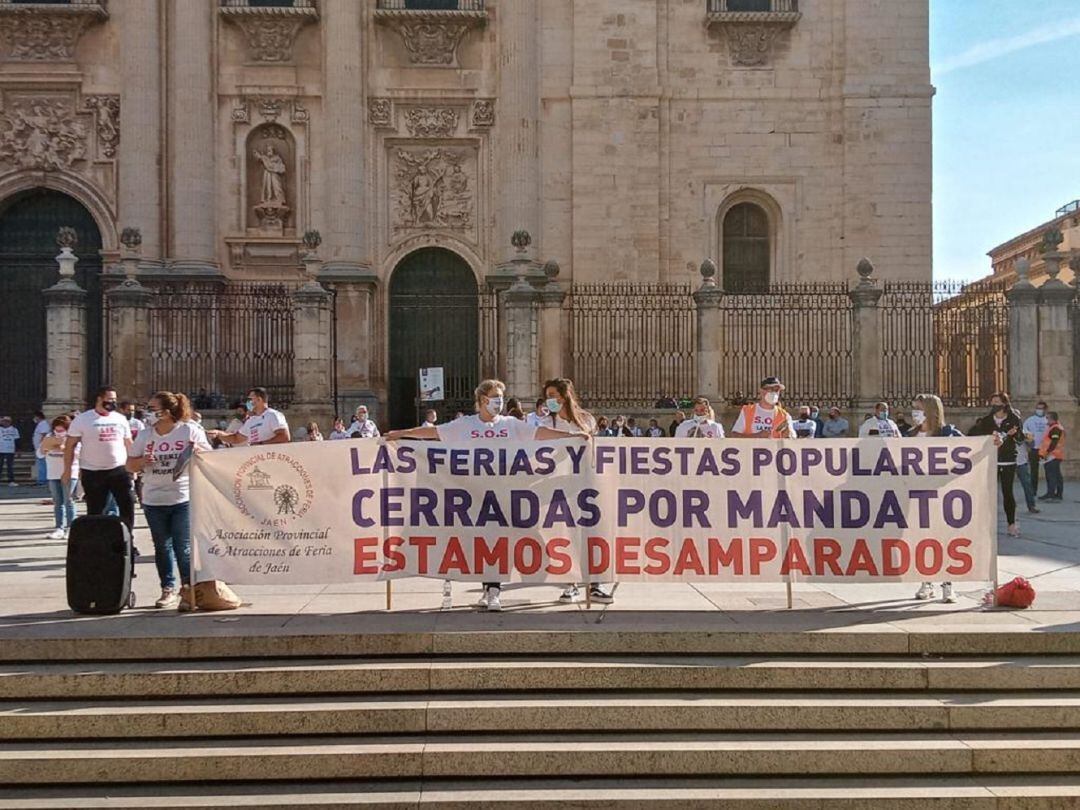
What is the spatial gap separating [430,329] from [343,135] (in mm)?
5455

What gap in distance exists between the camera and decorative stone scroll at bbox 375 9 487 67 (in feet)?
90.4

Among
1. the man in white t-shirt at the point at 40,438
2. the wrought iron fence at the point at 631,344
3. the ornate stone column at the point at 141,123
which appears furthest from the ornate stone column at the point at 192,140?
the wrought iron fence at the point at 631,344

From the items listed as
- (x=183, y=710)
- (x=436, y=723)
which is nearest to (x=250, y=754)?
(x=183, y=710)

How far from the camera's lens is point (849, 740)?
21.7 feet

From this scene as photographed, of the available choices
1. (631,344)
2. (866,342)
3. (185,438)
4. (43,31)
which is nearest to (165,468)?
(185,438)

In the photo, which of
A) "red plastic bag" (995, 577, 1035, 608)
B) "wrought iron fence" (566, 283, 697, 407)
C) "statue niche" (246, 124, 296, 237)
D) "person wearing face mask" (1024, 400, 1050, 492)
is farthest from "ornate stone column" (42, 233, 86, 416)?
"red plastic bag" (995, 577, 1035, 608)

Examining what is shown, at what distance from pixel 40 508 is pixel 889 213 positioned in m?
21.4

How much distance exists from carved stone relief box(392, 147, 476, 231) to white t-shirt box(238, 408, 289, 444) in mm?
18124

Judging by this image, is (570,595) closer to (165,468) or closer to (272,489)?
(272,489)

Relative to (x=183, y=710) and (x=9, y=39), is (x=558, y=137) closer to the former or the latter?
(x=9, y=39)

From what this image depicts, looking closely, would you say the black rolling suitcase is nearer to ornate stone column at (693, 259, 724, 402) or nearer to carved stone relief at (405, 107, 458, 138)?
ornate stone column at (693, 259, 724, 402)

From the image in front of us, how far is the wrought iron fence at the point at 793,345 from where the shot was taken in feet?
83.1

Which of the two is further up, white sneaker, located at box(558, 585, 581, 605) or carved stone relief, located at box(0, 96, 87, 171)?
carved stone relief, located at box(0, 96, 87, 171)

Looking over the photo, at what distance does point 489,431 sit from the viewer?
8977 mm
